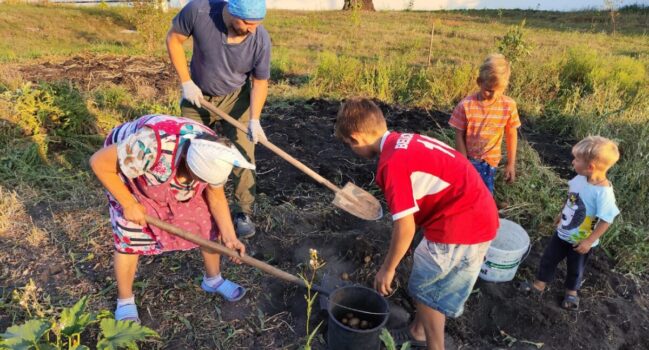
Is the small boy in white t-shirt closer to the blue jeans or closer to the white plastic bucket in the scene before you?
the white plastic bucket

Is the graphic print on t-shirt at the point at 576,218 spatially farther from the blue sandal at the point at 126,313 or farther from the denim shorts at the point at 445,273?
the blue sandal at the point at 126,313

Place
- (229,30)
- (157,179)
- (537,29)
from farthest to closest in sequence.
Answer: (537,29), (229,30), (157,179)

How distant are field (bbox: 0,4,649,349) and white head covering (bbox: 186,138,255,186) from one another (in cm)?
84

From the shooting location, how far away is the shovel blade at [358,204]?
2896mm

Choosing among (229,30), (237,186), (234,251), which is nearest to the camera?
(234,251)

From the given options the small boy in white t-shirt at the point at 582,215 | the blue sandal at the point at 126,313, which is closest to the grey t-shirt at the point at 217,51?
the blue sandal at the point at 126,313

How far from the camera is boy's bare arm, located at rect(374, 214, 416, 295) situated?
1964 millimetres

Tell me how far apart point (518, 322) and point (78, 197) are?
3.50 meters

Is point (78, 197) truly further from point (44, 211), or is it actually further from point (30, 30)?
point (30, 30)

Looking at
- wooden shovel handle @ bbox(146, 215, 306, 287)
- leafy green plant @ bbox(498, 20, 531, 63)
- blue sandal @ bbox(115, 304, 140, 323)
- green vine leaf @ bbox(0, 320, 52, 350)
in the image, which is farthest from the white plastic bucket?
leafy green plant @ bbox(498, 20, 531, 63)

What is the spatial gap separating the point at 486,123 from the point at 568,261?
1.00 m

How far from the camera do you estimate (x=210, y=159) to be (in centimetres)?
188

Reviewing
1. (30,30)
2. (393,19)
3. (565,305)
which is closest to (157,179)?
(565,305)

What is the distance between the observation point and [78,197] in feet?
12.8
